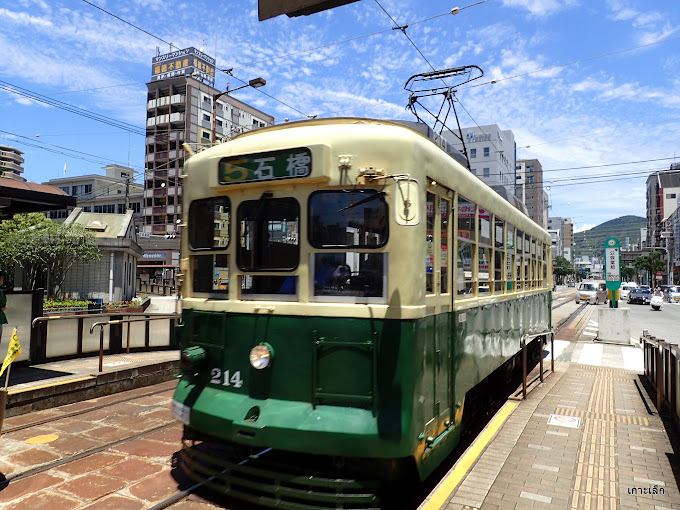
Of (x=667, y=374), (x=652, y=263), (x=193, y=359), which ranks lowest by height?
(x=667, y=374)

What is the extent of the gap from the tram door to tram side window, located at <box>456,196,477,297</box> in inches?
11.0

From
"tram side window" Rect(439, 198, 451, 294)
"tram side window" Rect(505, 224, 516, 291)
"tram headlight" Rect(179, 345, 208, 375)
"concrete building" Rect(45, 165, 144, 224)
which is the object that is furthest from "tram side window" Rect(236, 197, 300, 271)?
"concrete building" Rect(45, 165, 144, 224)

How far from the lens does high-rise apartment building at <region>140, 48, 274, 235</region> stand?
192ft

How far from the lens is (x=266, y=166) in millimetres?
4031

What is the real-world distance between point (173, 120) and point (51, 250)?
38740 mm

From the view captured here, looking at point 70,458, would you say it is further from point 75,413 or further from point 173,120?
point 173,120

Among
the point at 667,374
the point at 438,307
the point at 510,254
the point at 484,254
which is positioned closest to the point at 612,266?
the point at 667,374

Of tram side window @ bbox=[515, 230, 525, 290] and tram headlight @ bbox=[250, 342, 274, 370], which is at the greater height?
tram side window @ bbox=[515, 230, 525, 290]

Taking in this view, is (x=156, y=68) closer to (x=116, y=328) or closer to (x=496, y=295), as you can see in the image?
(x=116, y=328)

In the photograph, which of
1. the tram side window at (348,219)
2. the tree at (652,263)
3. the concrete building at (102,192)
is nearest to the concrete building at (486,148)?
the tree at (652,263)

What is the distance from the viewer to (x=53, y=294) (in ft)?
84.0

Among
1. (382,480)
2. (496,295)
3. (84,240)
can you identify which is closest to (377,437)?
(382,480)

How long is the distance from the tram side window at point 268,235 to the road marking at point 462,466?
207 cm

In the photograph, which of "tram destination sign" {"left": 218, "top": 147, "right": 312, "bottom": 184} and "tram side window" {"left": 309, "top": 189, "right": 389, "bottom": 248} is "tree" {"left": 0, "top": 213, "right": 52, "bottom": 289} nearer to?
"tram destination sign" {"left": 218, "top": 147, "right": 312, "bottom": 184}
